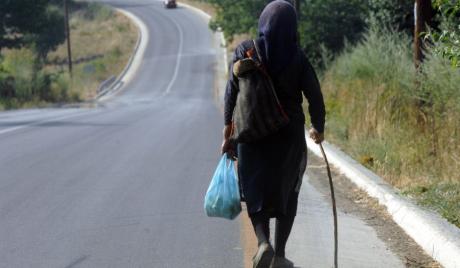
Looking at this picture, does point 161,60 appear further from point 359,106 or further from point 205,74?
point 359,106

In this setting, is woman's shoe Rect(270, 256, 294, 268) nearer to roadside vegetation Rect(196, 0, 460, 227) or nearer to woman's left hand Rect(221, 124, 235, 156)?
woman's left hand Rect(221, 124, 235, 156)

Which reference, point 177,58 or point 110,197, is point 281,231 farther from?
point 177,58

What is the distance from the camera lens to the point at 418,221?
7828 millimetres

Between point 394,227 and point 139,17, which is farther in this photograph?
point 139,17

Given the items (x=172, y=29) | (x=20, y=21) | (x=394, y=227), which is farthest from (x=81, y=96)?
(x=394, y=227)

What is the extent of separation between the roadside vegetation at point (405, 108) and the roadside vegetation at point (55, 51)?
28.1 meters

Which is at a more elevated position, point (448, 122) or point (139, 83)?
point (448, 122)

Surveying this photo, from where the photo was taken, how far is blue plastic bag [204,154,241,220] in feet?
20.7

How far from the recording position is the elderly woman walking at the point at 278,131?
19.5 feet

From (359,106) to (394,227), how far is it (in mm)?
8267

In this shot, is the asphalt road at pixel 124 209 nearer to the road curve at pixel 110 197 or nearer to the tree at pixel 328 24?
the road curve at pixel 110 197

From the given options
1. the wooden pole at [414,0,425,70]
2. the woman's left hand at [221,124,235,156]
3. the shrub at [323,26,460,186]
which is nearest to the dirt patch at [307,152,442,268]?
the shrub at [323,26,460,186]

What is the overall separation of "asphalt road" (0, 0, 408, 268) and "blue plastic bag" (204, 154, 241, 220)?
627 mm

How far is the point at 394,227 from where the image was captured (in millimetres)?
8398
